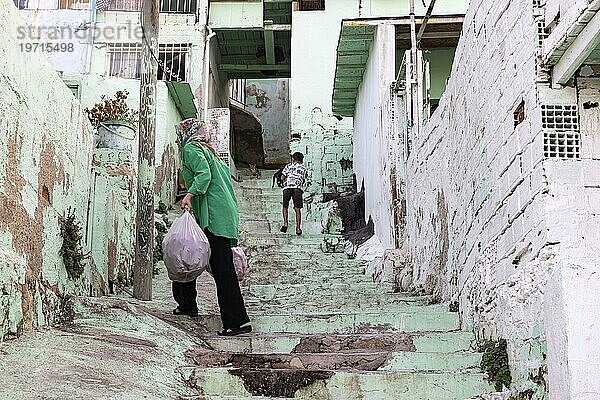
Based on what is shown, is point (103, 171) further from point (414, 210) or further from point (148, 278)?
point (414, 210)

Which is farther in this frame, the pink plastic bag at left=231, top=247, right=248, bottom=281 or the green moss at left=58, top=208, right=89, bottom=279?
the pink plastic bag at left=231, top=247, right=248, bottom=281

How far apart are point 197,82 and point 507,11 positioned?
12.6 meters

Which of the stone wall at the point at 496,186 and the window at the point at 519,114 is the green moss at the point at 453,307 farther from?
the window at the point at 519,114

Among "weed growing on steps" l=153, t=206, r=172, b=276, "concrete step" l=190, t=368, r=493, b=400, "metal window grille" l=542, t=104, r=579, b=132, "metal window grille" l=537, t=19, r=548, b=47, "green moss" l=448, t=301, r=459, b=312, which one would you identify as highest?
"metal window grille" l=537, t=19, r=548, b=47

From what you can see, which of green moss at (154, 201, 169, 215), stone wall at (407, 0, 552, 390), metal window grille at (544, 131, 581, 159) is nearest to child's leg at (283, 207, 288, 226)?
green moss at (154, 201, 169, 215)

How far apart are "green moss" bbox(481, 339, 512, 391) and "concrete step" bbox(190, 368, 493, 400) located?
56 millimetres

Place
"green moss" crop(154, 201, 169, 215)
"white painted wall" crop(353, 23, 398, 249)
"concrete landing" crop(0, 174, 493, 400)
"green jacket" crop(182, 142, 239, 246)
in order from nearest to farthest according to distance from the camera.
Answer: "concrete landing" crop(0, 174, 493, 400)
"green jacket" crop(182, 142, 239, 246)
"white painted wall" crop(353, 23, 398, 249)
"green moss" crop(154, 201, 169, 215)

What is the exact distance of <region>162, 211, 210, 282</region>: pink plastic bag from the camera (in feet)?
18.2

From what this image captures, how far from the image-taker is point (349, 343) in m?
5.16

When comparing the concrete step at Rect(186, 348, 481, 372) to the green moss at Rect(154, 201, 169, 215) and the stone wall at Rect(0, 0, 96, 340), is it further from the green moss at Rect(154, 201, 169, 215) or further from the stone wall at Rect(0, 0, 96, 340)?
the green moss at Rect(154, 201, 169, 215)

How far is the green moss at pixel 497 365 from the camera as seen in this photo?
164 inches

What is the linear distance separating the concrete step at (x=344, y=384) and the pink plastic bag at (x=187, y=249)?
4.37ft

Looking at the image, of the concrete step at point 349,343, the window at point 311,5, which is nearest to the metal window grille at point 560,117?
the concrete step at point 349,343

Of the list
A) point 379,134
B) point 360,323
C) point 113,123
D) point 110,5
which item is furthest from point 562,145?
point 110,5
